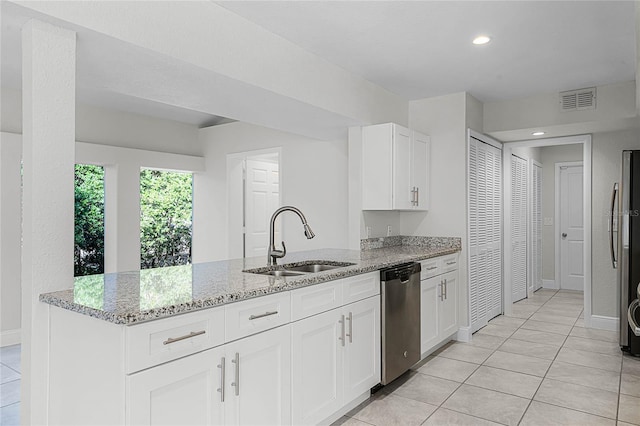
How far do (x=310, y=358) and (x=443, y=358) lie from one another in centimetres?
189

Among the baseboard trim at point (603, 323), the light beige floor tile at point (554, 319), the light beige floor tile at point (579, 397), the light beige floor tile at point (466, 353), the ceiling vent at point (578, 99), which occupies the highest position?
the ceiling vent at point (578, 99)

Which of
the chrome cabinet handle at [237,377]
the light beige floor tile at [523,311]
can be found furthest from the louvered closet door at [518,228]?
the chrome cabinet handle at [237,377]

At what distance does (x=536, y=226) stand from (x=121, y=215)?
19.4ft

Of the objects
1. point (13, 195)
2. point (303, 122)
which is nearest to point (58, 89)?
point (303, 122)

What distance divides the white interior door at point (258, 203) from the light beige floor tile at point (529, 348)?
3235 mm

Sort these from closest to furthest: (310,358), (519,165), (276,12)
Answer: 1. (310,358)
2. (276,12)
3. (519,165)

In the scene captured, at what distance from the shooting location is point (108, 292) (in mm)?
1883

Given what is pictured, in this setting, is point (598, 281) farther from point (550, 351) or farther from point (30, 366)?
point (30, 366)

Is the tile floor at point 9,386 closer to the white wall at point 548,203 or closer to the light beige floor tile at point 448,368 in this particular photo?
the light beige floor tile at point 448,368

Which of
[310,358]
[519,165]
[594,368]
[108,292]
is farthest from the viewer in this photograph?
[519,165]

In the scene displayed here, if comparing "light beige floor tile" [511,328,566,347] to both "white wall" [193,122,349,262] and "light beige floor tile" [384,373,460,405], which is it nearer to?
"light beige floor tile" [384,373,460,405]

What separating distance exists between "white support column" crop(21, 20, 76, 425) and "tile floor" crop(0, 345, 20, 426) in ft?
3.69

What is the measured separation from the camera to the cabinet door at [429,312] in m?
3.57

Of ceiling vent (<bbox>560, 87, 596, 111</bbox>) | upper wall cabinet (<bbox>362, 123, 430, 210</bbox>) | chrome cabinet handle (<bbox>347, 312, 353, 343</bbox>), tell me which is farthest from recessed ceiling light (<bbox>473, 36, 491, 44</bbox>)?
chrome cabinet handle (<bbox>347, 312, 353, 343</bbox>)
